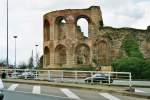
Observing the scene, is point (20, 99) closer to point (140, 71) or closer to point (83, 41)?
point (140, 71)

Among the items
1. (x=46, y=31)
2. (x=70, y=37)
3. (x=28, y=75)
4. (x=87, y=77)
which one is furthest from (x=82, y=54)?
(x=87, y=77)

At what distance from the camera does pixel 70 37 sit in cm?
8594

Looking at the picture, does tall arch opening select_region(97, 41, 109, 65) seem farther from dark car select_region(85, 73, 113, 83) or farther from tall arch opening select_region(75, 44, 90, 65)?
dark car select_region(85, 73, 113, 83)

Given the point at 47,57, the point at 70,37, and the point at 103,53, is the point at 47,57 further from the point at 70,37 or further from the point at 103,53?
the point at 103,53

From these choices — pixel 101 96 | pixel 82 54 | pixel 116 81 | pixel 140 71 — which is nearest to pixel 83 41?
pixel 82 54

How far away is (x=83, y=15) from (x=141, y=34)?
31.7 ft

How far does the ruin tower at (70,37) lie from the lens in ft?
277

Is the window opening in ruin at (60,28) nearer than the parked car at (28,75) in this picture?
No

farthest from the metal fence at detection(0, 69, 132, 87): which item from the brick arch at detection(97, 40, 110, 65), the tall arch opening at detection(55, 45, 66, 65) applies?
the tall arch opening at detection(55, 45, 66, 65)

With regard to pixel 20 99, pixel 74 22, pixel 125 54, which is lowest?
pixel 20 99

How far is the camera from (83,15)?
85.3m

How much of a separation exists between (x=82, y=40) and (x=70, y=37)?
2016 millimetres

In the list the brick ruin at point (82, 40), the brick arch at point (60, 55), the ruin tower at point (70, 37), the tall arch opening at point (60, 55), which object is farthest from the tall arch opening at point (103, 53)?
the tall arch opening at point (60, 55)

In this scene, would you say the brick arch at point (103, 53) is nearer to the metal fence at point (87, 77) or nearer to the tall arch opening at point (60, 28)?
the tall arch opening at point (60, 28)
